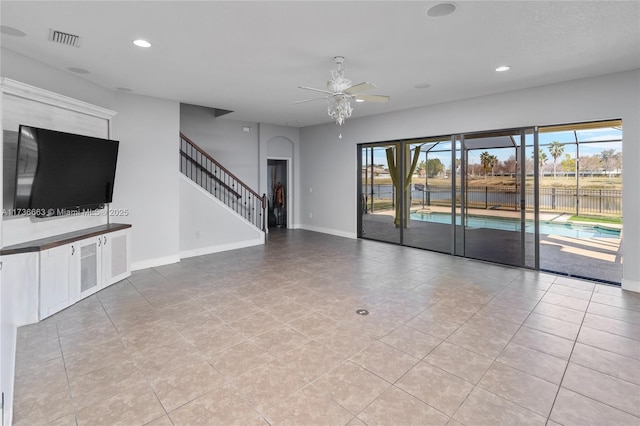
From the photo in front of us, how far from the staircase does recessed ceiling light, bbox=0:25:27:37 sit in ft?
12.9

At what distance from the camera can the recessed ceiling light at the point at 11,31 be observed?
3.17 m

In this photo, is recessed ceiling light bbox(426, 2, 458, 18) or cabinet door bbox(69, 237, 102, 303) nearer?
recessed ceiling light bbox(426, 2, 458, 18)

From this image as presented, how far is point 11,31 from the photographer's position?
3.24 metres

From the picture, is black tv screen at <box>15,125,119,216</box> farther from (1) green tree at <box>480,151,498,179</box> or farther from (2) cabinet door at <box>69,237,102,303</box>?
(1) green tree at <box>480,151,498,179</box>

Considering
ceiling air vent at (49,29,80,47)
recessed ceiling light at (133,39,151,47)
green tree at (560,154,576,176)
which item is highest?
recessed ceiling light at (133,39,151,47)

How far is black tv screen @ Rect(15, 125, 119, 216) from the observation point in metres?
3.65

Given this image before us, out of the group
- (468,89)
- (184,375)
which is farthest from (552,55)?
(184,375)

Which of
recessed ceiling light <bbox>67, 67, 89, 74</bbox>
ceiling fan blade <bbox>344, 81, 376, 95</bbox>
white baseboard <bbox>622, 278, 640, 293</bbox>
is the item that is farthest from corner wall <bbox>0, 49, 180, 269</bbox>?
white baseboard <bbox>622, 278, 640, 293</bbox>

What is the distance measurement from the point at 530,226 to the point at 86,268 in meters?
7.09

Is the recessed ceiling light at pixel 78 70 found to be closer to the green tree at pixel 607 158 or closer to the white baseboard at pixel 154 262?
the white baseboard at pixel 154 262

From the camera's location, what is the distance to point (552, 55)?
13.1 feet

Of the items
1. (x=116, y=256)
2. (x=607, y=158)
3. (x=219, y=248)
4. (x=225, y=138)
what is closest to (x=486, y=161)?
(x=607, y=158)

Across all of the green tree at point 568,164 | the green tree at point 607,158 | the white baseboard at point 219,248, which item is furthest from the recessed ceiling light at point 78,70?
the green tree at point 568,164

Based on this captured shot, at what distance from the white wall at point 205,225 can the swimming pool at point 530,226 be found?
4.48 m
